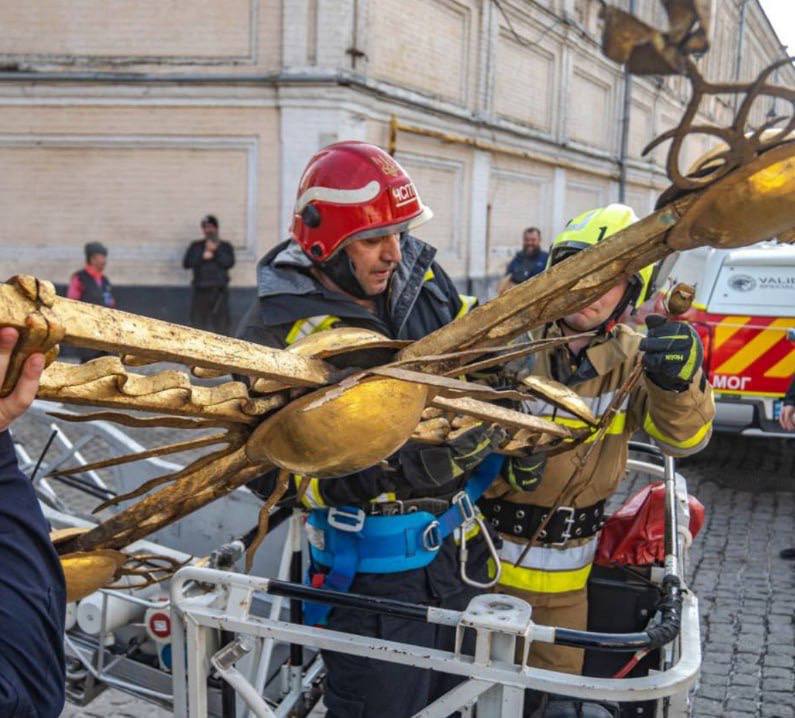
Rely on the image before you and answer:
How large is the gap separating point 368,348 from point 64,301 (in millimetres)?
494

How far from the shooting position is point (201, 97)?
12.8 metres

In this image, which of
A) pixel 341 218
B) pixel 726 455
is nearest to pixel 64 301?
pixel 341 218

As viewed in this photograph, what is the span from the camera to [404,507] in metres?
2.57

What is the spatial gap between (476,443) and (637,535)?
118cm

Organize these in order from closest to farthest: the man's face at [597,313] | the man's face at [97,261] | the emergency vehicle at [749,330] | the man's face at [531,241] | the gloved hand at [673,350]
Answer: the gloved hand at [673,350] < the man's face at [597,313] < the emergency vehicle at [749,330] < the man's face at [97,261] < the man's face at [531,241]

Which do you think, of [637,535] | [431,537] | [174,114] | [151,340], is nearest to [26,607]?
[151,340]

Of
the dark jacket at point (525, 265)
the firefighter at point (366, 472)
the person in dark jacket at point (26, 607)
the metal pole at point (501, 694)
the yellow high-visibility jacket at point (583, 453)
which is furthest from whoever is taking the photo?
the dark jacket at point (525, 265)

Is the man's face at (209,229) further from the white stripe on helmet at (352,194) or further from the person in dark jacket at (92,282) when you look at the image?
the white stripe on helmet at (352,194)

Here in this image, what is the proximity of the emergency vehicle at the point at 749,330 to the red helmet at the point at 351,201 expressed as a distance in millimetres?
4821

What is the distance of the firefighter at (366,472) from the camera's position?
2465 millimetres

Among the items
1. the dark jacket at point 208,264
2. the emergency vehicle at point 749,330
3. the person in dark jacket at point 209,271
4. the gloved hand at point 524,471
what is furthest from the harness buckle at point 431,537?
the dark jacket at point 208,264

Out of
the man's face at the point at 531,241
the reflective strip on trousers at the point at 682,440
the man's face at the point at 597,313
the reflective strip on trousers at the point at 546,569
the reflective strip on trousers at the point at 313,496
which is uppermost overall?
the man's face at the point at 531,241

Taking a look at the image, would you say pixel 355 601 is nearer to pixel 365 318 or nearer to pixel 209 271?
pixel 365 318

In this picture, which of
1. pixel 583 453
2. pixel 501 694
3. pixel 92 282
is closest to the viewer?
pixel 501 694
